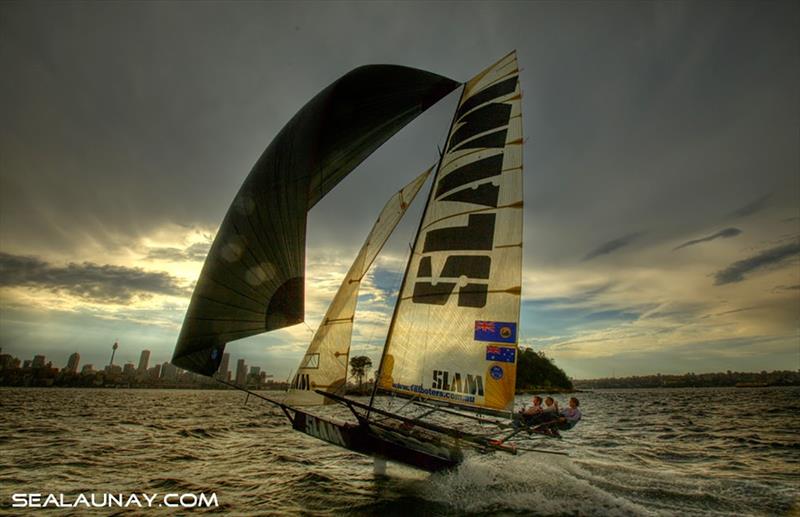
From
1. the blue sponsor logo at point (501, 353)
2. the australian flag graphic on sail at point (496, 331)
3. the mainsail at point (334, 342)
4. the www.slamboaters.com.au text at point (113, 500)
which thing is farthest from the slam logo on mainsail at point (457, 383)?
the www.slamboaters.com.au text at point (113, 500)

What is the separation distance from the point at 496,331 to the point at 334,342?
4.19m

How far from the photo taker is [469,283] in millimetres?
9289

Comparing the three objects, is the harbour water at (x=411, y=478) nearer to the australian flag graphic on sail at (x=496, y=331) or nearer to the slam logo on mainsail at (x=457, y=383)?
the slam logo on mainsail at (x=457, y=383)

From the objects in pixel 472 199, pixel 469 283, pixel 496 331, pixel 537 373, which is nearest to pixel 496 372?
pixel 496 331

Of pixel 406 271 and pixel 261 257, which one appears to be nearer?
pixel 261 257

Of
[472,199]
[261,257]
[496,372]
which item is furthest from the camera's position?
[472,199]

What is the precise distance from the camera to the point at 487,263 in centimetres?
934

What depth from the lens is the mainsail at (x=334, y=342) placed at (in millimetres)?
8570

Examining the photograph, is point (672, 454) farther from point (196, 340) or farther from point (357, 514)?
point (196, 340)

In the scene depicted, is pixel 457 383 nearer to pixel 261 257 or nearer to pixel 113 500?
pixel 261 257

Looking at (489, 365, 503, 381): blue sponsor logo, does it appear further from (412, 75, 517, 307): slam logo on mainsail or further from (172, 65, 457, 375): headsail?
(172, 65, 457, 375): headsail

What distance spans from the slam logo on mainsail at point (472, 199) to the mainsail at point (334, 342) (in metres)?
1.54

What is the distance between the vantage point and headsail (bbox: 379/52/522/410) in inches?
343

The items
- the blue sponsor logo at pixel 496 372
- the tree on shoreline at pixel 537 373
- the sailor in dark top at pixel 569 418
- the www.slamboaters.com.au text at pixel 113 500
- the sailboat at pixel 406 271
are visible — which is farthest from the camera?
the tree on shoreline at pixel 537 373
